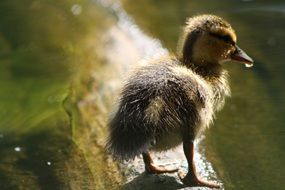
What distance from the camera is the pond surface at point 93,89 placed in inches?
142

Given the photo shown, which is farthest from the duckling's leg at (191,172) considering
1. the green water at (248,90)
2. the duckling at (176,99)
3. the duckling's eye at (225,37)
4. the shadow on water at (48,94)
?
the duckling's eye at (225,37)

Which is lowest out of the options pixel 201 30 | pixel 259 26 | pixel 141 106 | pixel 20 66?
pixel 141 106

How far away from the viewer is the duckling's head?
11.8ft

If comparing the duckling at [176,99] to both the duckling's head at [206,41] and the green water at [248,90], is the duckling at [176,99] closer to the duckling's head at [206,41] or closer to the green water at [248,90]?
the duckling's head at [206,41]

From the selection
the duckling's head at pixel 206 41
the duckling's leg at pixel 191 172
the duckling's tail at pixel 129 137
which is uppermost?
the duckling's head at pixel 206 41

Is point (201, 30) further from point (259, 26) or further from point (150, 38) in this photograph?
point (259, 26)

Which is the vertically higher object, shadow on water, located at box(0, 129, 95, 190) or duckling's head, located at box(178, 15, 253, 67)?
duckling's head, located at box(178, 15, 253, 67)

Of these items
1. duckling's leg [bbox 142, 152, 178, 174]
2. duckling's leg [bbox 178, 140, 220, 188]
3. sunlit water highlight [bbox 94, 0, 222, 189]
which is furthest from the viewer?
sunlit water highlight [bbox 94, 0, 222, 189]

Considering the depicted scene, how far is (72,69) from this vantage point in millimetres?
4473

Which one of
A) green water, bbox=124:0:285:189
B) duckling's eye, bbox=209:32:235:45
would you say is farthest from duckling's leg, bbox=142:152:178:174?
duckling's eye, bbox=209:32:235:45

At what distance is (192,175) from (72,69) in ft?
4.64

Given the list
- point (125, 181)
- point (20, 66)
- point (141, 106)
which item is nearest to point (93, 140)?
point (125, 181)

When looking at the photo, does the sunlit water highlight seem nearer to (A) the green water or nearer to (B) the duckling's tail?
(A) the green water

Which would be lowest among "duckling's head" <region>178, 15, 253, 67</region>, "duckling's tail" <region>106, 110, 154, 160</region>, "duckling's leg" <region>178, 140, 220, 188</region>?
"duckling's leg" <region>178, 140, 220, 188</region>
